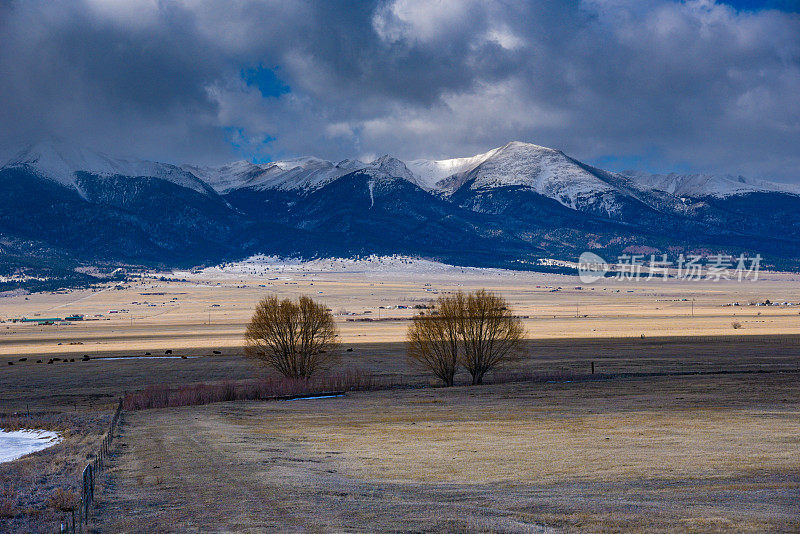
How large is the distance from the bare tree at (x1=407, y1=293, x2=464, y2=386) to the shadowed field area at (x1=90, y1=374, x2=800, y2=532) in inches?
749

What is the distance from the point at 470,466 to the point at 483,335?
148 feet

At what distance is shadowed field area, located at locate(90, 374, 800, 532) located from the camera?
2136 centimetres

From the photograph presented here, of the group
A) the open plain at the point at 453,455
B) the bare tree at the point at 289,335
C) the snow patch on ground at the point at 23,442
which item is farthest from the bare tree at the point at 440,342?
the snow patch on ground at the point at 23,442

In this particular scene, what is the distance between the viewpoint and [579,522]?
2031 cm

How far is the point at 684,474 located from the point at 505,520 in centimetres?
895

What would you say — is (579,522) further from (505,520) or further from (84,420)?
(84,420)

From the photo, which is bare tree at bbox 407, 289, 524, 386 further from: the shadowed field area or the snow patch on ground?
the snow patch on ground

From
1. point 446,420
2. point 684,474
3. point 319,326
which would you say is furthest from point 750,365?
point 684,474

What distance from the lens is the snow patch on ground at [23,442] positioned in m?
40.0

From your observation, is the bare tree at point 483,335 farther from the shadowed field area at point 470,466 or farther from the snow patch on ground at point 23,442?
the snow patch on ground at point 23,442

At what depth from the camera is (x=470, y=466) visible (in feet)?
98.2

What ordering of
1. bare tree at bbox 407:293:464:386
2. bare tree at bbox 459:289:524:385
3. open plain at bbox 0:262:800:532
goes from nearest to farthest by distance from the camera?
open plain at bbox 0:262:800:532
bare tree at bbox 407:293:464:386
bare tree at bbox 459:289:524:385

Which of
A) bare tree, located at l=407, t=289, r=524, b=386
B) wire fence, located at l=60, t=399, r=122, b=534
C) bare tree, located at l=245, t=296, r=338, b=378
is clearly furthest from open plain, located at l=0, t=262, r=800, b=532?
bare tree, located at l=245, t=296, r=338, b=378

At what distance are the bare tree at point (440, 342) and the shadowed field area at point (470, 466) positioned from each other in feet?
62.4
